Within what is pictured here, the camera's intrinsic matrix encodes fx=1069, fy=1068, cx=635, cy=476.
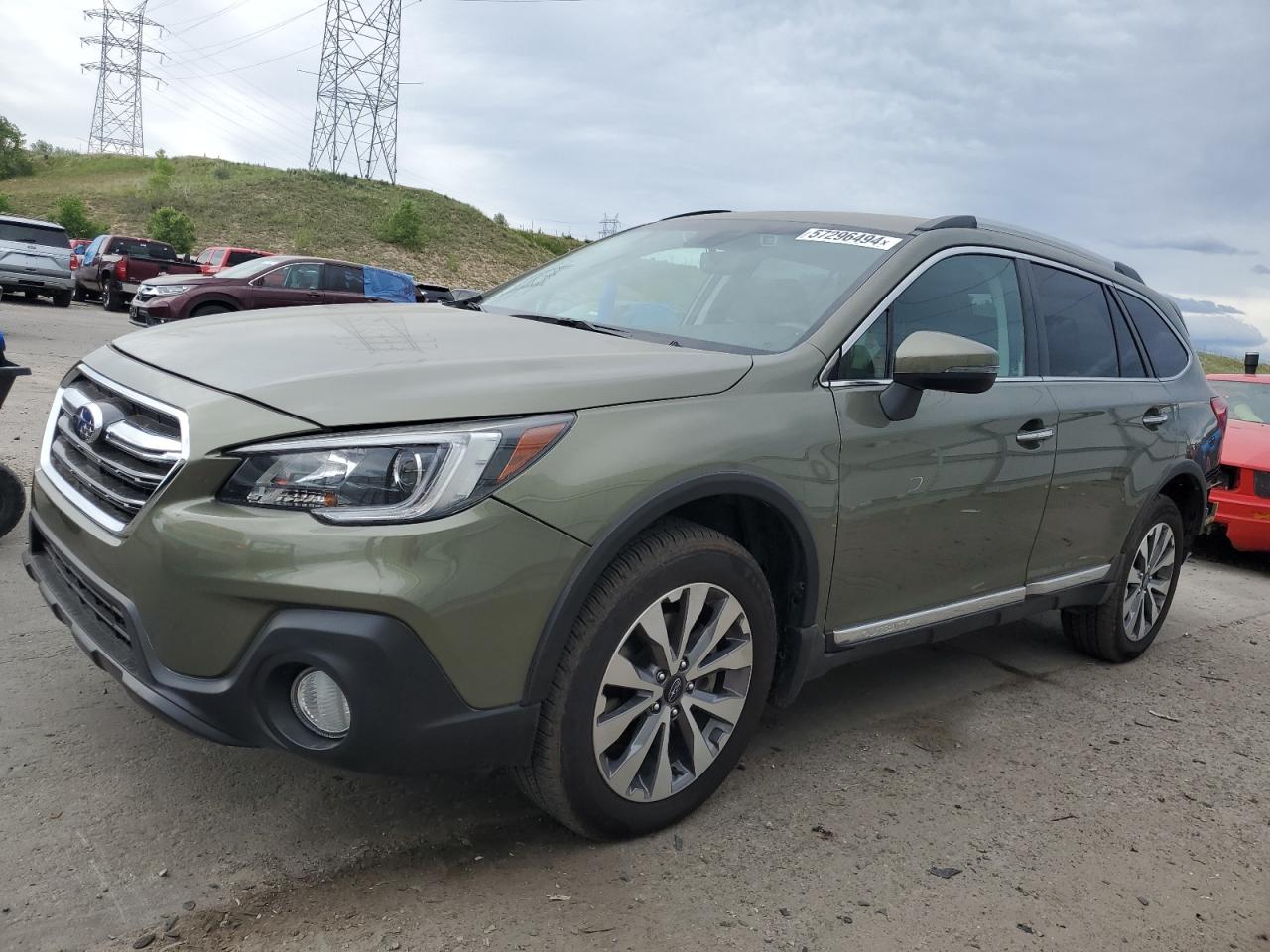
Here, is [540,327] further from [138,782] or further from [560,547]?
[138,782]

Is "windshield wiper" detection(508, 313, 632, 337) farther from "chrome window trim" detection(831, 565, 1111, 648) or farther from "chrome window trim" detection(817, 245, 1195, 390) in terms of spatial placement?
"chrome window trim" detection(831, 565, 1111, 648)

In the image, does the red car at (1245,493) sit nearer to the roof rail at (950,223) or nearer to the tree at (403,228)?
the roof rail at (950,223)

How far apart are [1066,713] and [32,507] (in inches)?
147

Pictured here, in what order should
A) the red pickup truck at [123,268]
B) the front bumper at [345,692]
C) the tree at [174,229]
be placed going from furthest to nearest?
1. the tree at [174,229]
2. the red pickup truck at [123,268]
3. the front bumper at [345,692]

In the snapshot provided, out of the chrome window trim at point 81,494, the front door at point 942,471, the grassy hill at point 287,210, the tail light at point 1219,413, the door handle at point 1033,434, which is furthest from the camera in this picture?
the grassy hill at point 287,210

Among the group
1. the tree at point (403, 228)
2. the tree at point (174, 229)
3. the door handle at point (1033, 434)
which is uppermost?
the tree at point (403, 228)

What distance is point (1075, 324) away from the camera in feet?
14.1

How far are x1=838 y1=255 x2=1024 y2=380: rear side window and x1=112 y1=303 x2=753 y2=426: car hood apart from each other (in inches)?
20.4

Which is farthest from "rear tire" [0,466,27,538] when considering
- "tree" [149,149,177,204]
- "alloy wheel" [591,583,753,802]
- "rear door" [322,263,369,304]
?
"tree" [149,149,177,204]

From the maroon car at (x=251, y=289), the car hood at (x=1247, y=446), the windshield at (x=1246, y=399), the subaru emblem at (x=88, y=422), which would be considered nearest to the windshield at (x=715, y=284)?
the subaru emblem at (x=88, y=422)

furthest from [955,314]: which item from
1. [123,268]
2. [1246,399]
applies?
[123,268]

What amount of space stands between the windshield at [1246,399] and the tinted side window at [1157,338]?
377cm

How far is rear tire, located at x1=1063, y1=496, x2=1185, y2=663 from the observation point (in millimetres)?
4727

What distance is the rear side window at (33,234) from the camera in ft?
61.2
